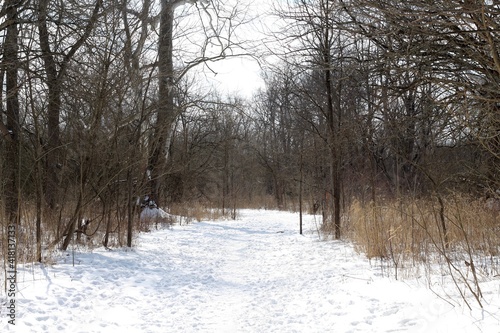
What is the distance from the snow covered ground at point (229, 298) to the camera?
3504 millimetres

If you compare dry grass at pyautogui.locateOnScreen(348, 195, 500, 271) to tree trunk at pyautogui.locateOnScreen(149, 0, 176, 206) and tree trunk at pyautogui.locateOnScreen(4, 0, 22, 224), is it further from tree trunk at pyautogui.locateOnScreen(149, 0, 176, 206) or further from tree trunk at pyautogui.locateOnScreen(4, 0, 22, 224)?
tree trunk at pyautogui.locateOnScreen(4, 0, 22, 224)

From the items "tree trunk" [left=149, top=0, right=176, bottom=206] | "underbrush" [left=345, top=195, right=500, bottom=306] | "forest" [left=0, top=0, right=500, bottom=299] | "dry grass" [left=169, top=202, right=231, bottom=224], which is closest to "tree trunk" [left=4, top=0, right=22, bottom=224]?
"forest" [left=0, top=0, right=500, bottom=299]

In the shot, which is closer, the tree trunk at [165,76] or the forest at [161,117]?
the forest at [161,117]

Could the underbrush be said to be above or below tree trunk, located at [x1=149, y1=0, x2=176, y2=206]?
below

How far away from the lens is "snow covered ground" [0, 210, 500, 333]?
350cm

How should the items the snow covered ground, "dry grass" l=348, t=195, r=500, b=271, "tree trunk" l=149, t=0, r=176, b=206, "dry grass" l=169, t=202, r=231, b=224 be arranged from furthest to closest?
"dry grass" l=169, t=202, r=231, b=224, "tree trunk" l=149, t=0, r=176, b=206, "dry grass" l=348, t=195, r=500, b=271, the snow covered ground

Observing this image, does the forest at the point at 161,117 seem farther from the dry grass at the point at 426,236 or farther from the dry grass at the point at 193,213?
the dry grass at the point at 193,213

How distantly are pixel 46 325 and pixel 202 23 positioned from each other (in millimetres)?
7251

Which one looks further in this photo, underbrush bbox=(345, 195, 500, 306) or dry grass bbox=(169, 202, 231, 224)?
dry grass bbox=(169, 202, 231, 224)

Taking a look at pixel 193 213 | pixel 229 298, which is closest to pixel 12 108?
pixel 229 298

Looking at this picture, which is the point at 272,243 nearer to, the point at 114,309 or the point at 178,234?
the point at 178,234

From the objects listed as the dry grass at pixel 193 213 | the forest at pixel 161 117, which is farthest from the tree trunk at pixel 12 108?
the dry grass at pixel 193 213

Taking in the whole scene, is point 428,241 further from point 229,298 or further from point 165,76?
point 165,76

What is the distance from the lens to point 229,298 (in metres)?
5.14
